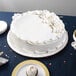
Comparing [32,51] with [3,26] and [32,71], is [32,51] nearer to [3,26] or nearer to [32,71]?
[32,71]

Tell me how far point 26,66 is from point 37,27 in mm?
163

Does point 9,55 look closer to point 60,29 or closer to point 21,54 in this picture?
point 21,54

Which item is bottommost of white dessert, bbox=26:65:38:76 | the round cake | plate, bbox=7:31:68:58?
white dessert, bbox=26:65:38:76

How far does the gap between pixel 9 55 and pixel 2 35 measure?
0.39 feet

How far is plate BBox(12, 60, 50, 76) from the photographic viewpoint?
25.9 inches

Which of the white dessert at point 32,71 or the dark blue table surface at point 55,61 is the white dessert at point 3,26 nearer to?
the dark blue table surface at point 55,61

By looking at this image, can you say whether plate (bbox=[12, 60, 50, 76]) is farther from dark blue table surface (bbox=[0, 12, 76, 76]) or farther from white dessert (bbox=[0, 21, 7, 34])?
white dessert (bbox=[0, 21, 7, 34])

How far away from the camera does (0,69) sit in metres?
0.69

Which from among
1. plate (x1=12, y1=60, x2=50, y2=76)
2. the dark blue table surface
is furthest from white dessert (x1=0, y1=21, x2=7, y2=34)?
plate (x1=12, y1=60, x2=50, y2=76)

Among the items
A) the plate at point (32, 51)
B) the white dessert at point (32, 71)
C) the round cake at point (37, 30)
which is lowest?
the white dessert at point (32, 71)

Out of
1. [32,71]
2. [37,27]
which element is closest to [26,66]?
[32,71]

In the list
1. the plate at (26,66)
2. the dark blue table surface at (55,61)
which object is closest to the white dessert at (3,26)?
the dark blue table surface at (55,61)

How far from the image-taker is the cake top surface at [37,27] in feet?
2.34

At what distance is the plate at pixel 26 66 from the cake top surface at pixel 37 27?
79mm
